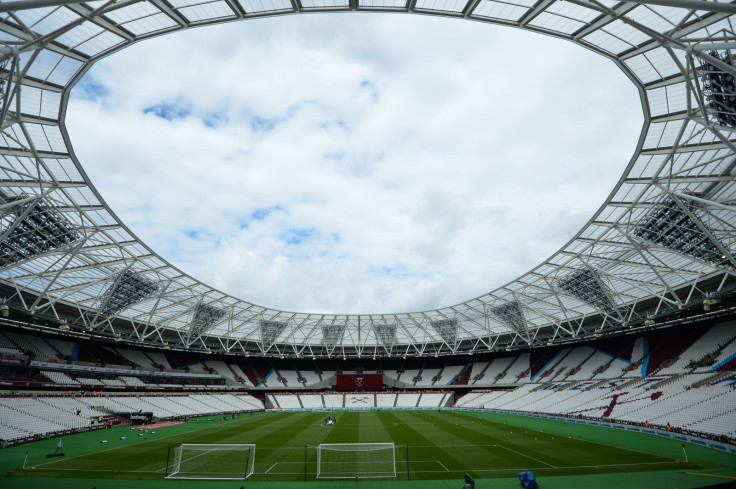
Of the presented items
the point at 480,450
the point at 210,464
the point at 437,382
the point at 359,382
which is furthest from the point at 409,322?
the point at 210,464

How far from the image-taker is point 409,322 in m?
68.9

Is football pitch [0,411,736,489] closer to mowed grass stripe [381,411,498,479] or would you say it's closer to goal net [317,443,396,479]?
mowed grass stripe [381,411,498,479]

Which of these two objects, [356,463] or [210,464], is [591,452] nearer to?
[356,463]

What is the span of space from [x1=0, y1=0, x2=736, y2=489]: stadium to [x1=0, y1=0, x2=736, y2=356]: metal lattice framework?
13 cm

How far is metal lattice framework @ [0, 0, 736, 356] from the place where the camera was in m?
15.5

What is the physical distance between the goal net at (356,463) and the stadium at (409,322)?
0.77 feet

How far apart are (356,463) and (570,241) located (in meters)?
26.7

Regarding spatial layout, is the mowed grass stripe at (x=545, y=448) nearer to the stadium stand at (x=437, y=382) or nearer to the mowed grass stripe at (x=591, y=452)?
the mowed grass stripe at (x=591, y=452)

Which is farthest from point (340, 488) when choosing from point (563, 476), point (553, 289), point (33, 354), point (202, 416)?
point (33, 354)

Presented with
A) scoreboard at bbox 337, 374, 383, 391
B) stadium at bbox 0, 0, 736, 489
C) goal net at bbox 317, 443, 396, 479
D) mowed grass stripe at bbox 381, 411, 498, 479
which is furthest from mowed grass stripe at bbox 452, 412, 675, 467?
scoreboard at bbox 337, 374, 383, 391

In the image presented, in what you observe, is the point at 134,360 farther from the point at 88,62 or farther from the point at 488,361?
the point at 488,361

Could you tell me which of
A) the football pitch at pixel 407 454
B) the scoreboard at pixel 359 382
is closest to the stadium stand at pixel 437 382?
the scoreboard at pixel 359 382

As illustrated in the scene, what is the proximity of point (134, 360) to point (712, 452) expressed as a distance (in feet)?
242

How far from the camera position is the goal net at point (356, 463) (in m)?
20.5
